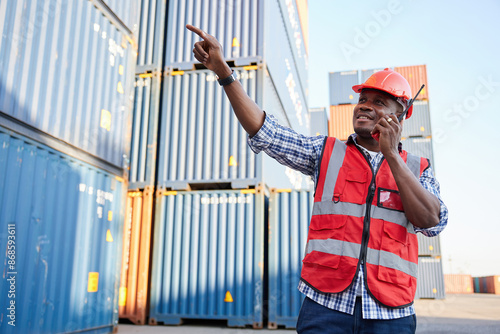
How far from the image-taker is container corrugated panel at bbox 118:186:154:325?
335 inches

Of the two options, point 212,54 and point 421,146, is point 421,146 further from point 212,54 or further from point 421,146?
point 212,54

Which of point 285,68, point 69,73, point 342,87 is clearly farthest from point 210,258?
point 342,87

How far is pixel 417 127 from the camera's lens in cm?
2358

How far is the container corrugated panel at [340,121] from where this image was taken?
84.2 feet

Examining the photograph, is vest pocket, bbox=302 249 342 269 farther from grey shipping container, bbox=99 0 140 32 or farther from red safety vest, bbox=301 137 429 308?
grey shipping container, bbox=99 0 140 32

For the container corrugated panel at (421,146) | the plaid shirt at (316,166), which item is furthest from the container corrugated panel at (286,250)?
the container corrugated panel at (421,146)

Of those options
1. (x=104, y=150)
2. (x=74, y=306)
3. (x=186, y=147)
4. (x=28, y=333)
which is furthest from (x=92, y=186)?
(x=186, y=147)

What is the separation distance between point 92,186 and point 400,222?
5318 millimetres

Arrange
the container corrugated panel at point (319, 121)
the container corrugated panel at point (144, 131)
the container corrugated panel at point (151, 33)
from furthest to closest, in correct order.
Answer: the container corrugated panel at point (319, 121), the container corrugated panel at point (151, 33), the container corrugated panel at point (144, 131)

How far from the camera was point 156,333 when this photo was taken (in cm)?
725

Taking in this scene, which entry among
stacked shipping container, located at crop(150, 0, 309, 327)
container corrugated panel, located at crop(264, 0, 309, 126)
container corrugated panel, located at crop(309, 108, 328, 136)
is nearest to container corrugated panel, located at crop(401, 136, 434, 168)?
container corrugated panel, located at crop(309, 108, 328, 136)

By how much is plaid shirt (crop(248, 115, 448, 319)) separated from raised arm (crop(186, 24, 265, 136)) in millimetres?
83

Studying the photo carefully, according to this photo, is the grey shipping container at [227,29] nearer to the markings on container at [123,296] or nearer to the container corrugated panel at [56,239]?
the container corrugated panel at [56,239]

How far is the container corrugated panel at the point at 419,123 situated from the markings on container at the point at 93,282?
20.0m
